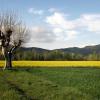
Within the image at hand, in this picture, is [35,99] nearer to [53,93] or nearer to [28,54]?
[53,93]

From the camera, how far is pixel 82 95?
17438mm

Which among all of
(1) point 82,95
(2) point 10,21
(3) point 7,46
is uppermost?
(2) point 10,21

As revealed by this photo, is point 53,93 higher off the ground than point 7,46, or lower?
lower

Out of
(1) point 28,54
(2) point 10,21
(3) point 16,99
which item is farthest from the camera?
(1) point 28,54

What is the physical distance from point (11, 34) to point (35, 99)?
4654cm

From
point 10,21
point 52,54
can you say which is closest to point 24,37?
point 10,21

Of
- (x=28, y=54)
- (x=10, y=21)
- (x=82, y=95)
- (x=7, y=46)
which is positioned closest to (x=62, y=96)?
(x=82, y=95)

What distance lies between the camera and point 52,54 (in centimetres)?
12419

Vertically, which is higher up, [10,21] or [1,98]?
[10,21]

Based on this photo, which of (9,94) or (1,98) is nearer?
(1,98)

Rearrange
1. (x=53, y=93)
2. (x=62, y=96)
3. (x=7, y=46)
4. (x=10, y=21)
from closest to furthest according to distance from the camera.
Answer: (x=62, y=96) → (x=53, y=93) → (x=7, y=46) → (x=10, y=21)

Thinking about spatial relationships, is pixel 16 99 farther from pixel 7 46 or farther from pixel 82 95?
pixel 7 46

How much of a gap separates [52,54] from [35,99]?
4259 inches

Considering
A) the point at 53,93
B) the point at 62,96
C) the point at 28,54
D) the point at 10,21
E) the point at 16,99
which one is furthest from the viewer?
the point at 28,54
